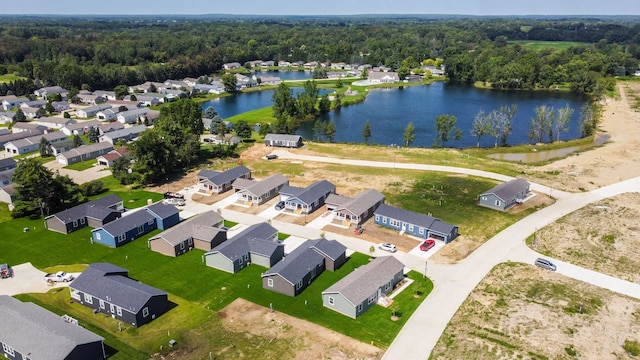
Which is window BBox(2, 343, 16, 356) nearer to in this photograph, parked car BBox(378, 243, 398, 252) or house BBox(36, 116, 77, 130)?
parked car BBox(378, 243, 398, 252)

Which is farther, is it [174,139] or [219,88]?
[219,88]

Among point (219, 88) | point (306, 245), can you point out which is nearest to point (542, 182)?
point (306, 245)

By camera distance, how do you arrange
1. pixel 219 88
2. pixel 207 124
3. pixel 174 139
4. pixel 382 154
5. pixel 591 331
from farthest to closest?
pixel 219 88 < pixel 207 124 < pixel 382 154 < pixel 174 139 < pixel 591 331

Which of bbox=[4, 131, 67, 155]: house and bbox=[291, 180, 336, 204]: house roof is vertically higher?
bbox=[291, 180, 336, 204]: house roof

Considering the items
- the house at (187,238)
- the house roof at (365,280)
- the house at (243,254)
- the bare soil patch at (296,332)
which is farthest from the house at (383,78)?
the bare soil patch at (296,332)

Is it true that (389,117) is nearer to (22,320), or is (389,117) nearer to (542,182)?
(542,182)

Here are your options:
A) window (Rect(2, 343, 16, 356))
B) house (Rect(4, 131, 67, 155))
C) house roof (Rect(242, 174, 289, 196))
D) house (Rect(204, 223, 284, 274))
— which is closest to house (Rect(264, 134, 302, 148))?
house roof (Rect(242, 174, 289, 196))

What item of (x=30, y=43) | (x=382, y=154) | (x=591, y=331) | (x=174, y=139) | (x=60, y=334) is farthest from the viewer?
(x=30, y=43)
